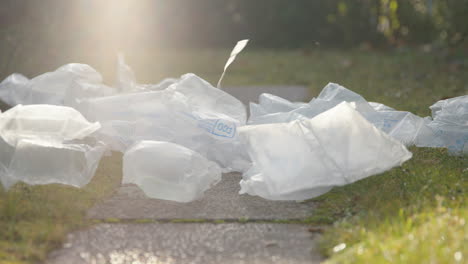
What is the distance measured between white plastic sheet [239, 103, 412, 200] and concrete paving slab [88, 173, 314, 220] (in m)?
0.06

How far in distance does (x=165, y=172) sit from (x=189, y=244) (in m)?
0.54

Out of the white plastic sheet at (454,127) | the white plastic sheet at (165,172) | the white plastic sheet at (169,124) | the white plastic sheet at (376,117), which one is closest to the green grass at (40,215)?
the white plastic sheet at (165,172)

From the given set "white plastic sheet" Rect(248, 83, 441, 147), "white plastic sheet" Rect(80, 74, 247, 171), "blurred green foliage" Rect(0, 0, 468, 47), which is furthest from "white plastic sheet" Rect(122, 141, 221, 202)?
"blurred green foliage" Rect(0, 0, 468, 47)

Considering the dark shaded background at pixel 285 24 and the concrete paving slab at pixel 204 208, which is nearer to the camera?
the concrete paving slab at pixel 204 208

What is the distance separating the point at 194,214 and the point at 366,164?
0.73m

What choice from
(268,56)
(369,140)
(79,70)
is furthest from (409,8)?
(369,140)

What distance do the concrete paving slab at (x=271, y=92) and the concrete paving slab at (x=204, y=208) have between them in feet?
9.04

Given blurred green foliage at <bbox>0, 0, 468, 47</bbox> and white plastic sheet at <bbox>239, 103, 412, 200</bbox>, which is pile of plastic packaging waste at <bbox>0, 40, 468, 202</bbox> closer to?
white plastic sheet at <bbox>239, 103, 412, 200</bbox>

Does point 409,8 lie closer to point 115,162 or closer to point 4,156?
point 115,162

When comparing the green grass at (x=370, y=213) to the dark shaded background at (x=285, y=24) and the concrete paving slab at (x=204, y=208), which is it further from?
the dark shaded background at (x=285, y=24)

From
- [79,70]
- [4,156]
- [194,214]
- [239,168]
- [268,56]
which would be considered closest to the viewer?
[194,214]

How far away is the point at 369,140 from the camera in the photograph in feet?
8.63

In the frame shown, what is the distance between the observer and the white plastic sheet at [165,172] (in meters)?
2.65

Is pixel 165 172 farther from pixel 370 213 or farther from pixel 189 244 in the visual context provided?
pixel 370 213
